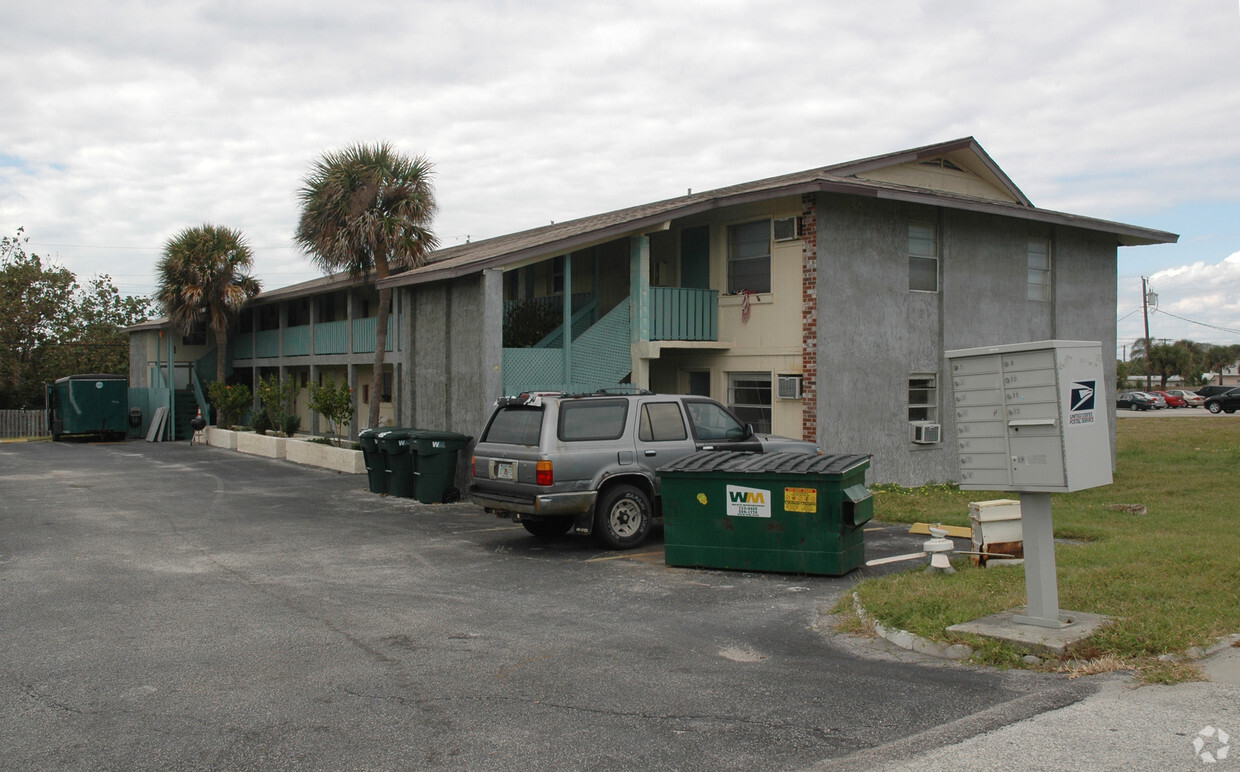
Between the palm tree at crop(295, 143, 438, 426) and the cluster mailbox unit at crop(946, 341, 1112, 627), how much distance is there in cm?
1721

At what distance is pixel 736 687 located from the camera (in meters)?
6.04

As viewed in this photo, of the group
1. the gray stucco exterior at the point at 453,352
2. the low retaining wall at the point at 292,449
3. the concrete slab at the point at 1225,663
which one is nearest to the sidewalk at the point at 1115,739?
the concrete slab at the point at 1225,663

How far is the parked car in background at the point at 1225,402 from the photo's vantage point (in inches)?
2099

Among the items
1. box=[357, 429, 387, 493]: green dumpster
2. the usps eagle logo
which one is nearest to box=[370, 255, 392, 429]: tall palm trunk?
box=[357, 429, 387, 493]: green dumpster

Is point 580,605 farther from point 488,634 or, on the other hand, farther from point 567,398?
point 567,398

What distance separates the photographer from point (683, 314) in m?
17.5

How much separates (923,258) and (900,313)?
125 cm

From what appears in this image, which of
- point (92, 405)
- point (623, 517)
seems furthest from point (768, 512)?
point (92, 405)

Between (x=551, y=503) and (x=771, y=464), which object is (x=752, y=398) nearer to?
(x=551, y=503)

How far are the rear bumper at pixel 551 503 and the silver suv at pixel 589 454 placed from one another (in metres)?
0.01

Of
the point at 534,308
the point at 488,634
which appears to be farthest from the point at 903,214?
the point at 488,634

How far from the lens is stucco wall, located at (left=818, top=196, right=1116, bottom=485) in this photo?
54.0 feet

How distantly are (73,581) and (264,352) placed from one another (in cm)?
2384

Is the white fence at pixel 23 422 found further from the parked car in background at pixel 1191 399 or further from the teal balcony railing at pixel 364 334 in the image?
the parked car in background at pixel 1191 399
